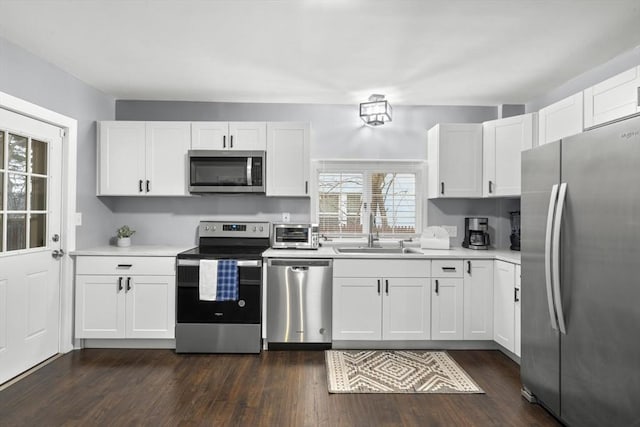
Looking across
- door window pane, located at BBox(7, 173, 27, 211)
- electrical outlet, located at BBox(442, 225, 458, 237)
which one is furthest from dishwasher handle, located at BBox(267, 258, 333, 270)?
door window pane, located at BBox(7, 173, 27, 211)

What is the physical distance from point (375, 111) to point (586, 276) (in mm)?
2281

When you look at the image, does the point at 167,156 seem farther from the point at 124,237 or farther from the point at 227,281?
the point at 227,281

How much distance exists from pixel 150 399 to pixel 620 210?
284cm

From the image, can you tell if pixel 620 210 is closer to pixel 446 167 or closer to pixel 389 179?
pixel 446 167

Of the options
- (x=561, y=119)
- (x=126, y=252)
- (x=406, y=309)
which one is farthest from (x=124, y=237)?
(x=561, y=119)

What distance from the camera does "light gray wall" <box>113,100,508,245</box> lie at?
410 cm

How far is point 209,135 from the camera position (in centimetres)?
378

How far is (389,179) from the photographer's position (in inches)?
165

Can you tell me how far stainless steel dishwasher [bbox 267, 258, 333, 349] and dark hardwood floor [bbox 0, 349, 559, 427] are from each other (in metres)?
0.23

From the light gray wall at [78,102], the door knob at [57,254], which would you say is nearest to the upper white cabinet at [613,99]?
the light gray wall at [78,102]

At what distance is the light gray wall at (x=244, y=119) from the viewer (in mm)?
4102

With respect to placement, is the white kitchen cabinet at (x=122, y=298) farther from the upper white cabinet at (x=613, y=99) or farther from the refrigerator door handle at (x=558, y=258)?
the upper white cabinet at (x=613, y=99)

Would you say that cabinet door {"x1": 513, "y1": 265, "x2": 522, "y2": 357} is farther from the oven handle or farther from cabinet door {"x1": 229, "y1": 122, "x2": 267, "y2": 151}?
cabinet door {"x1": 229, "y1": 122, "x2": 267, "y2": 151}

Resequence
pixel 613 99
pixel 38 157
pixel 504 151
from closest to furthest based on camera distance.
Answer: pixel 613 99
pixel 38 157
pixel 504 151
